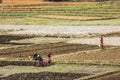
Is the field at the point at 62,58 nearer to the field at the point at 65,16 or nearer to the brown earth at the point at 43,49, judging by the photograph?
the brown earth at the point at 43,49

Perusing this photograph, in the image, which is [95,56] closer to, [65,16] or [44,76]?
[44,76]

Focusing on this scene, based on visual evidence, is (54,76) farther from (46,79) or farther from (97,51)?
(97,51)

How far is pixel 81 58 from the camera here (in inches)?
593

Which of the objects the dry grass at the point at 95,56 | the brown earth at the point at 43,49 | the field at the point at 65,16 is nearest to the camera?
the dry grass at the point at 95,56

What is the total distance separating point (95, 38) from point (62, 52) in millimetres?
5242

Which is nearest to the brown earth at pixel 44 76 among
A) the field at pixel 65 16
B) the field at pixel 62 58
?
the field at pixel 62 58

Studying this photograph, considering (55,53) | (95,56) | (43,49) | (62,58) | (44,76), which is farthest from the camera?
(43,49)

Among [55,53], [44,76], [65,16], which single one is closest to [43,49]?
[55,53]

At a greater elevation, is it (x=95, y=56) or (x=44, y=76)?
(x=44, y=76)

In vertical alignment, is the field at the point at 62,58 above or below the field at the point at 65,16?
above

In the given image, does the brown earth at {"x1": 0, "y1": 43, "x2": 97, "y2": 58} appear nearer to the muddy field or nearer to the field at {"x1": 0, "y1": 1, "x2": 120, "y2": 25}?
the muddy field

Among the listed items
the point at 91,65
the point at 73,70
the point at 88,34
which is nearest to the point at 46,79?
the point at 73,70

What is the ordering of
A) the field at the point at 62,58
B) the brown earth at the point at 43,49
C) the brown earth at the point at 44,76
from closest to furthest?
1. the brown earth at the point at 44,76
2. the field at the point at 62,58
3. the brown earth at the point at 43,49

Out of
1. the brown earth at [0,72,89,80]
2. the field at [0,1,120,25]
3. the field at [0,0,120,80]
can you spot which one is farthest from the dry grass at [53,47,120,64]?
the field at [0,1,120,25]
